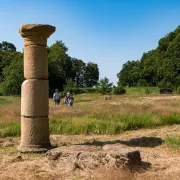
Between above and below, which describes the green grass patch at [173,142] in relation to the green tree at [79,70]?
below

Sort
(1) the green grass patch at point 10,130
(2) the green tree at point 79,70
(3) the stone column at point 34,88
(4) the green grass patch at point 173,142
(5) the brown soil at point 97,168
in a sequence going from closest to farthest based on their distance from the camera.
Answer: (5) the brown soil at point 97,168
(4) the green grass patch at point 173,142
(3) the stone column at point 34,88
(1) the green grass patch at point 10,130
(2) the green tree at point 79,70

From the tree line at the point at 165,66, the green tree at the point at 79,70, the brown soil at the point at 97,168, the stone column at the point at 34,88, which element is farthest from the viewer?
the green tree at the point at 79,70

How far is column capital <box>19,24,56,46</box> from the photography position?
898 centimetres

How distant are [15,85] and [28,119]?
46628mm

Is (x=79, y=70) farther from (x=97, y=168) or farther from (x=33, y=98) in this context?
(x=97, y=168)

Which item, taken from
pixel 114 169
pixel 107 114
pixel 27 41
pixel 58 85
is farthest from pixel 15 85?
pixel 114 169

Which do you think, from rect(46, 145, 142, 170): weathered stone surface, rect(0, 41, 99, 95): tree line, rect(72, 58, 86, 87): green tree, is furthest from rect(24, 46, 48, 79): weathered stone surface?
rect(72, 58, 86, 87): green tree

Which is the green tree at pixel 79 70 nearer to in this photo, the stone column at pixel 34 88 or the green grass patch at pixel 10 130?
the green grass patch at pixel 10 130

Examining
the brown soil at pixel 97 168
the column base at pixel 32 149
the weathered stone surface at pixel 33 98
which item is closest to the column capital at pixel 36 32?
the weathered stone surface at pixel 33 98

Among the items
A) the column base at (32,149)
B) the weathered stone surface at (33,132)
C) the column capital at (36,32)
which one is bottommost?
the column base at (32,149)

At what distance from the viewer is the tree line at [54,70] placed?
55.3 m

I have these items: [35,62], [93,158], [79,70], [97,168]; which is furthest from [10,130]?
[79,70]

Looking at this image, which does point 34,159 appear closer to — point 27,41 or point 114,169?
point 114,169

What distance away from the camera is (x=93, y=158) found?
674cm
